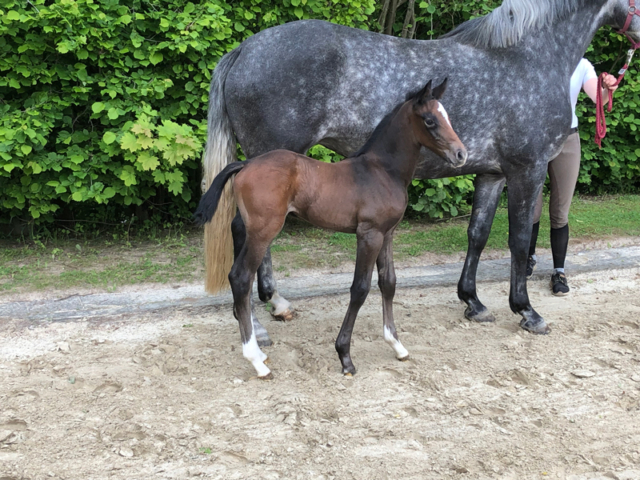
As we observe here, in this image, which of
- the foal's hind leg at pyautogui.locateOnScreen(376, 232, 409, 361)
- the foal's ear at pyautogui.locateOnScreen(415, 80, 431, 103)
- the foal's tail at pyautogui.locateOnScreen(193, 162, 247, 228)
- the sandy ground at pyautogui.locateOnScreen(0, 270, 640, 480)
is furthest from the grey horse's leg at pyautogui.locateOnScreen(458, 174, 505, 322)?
the foal's tail at pyautogui.locateOnScreen(193, 162, 247, 228)

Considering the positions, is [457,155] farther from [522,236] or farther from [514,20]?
[514,20]

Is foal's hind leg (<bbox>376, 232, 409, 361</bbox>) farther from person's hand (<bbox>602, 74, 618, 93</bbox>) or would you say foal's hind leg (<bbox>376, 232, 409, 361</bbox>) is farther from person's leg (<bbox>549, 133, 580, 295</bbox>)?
person's hand (<bbox>602, 74, 618, 93</bbox>)

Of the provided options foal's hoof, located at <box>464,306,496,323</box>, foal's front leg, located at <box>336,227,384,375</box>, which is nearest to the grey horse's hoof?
foal's front leg, located at <box>336,227,384,375</box>

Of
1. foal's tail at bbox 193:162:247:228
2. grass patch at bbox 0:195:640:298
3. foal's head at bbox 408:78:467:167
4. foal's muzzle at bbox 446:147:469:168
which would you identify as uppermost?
foal's head at bbox 408:78:467:167

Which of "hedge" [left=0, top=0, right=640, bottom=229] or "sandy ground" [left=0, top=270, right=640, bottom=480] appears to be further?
"hedge" [left=0, top=0, right=640, bottom=229]

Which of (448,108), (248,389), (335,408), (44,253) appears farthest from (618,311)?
(44,253)

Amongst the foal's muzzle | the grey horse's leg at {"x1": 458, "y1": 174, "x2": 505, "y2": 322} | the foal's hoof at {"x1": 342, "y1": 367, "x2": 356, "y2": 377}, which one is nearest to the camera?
the foal's muzzle

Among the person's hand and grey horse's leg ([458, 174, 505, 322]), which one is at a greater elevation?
the person's hand

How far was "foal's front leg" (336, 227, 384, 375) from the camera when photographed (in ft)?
11.2

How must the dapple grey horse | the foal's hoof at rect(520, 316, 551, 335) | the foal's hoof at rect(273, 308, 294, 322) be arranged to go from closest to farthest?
1. the dapple grey horse
2. the foal's hoof at rect(520, 316, 551, 335)
3. the foal's hoof at rect(273, 308, 294, 322)

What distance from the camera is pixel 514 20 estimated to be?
418 cm

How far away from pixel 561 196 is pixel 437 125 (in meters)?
2.50

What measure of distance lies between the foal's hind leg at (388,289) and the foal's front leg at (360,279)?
0.26m

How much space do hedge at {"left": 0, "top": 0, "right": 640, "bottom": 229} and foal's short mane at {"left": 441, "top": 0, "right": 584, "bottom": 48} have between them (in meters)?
2.14
